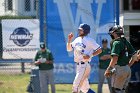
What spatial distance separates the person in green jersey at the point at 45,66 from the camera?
1233 centimetres

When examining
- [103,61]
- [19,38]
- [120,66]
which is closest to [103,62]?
[103,61]

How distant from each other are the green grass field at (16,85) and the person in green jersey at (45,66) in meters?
0.61

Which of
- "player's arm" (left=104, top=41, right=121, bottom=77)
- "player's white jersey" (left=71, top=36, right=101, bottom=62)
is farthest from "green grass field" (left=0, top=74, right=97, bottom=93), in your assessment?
"player's arm" (left=104, top=41, right=121, bottom=77)

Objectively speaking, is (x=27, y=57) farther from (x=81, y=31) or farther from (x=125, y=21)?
(x=125, y=21)

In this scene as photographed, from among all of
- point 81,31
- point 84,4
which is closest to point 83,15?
point 84,4

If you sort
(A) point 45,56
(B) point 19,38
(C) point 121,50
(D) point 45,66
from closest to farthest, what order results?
1. (C) point 121,50
2. (B) point 19,38
3. (A) point 45,56
4. (D) point 45,66

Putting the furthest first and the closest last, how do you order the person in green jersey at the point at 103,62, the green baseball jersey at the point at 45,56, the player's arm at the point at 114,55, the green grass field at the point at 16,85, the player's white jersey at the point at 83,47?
the green grass field at the point at 16,85
the person in green jersey at the point at 103,62
the green baseball jersey at the point at 45,56
the player's white jersey at the point at 83,47
the player's arm at the point at 114,55

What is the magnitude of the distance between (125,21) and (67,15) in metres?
6.38

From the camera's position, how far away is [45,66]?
12609 mm

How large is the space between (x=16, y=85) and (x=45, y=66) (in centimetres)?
164

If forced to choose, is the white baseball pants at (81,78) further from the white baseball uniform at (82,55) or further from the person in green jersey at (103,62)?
the person in green jersey at (103,62)

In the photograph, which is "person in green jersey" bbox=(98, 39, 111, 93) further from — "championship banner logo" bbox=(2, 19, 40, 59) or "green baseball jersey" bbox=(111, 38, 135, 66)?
"green baseball jersey" bbox=(111, 38, 135, 66)

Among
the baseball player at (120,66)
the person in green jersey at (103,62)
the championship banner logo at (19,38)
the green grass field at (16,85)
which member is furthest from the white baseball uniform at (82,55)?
the green grass field at (16,85)

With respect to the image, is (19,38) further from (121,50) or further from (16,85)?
(121,50)
